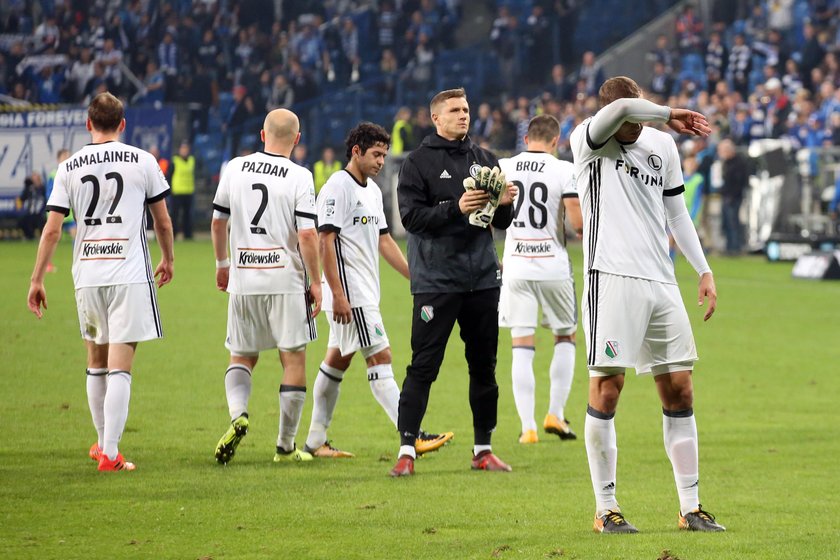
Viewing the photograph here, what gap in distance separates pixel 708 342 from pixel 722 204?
12.7 meters

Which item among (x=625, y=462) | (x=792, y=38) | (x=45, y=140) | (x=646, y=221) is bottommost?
(x=625, y=462)

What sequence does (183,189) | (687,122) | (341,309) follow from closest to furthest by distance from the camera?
(687,122), (341,309), (183,189)

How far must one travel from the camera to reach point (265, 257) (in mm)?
8117

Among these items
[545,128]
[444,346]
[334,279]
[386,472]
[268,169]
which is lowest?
[386,472]

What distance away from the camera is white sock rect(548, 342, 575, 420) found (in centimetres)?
962

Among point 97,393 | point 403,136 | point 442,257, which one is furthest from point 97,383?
point 403,136

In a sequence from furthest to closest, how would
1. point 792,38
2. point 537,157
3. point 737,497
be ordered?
point 792,38, point 537,157, point 737,497

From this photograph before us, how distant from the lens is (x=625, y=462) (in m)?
8.43

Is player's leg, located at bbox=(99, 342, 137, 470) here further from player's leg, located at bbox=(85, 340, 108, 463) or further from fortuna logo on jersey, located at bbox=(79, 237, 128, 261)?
fortuna logo on jersey, located at bbox=(79, 237, 128, 261)

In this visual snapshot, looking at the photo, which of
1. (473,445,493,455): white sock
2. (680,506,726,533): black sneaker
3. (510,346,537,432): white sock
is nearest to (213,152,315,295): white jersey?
(473,445,493,455): white sock

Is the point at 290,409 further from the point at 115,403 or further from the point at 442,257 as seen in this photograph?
the point at 442,257

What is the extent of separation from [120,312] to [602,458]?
3.05 meters

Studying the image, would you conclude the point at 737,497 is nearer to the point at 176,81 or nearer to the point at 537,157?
the point at 537,157

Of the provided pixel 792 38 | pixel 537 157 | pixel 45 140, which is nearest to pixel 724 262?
pixel 792 38
